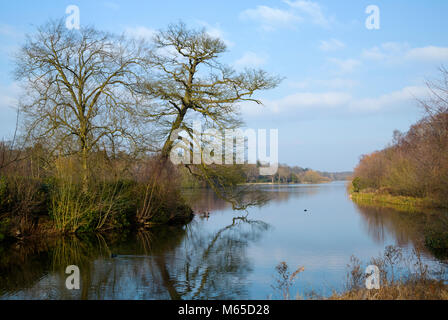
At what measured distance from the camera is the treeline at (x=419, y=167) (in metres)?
14.6

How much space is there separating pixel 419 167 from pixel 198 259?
48.5 feet

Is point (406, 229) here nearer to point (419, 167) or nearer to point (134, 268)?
point (419, 167)

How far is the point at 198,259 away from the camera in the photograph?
12523mm

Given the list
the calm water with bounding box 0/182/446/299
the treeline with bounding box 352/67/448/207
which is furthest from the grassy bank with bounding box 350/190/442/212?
the calm water with bounding box 0/182/446/299

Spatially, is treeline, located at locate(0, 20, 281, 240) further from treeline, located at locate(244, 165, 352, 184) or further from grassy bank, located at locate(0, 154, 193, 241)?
treeline, located at locate(244, 165, 352, 184)

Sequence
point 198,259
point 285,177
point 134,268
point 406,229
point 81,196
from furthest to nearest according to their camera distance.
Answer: point 285,177
point 406,229
point 81,196
point 198,259
point 134,268

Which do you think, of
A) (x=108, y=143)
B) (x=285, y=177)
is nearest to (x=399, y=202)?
(x=108, y=143)

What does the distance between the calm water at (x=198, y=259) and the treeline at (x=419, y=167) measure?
9.25ft

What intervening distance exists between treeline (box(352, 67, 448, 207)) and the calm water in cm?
282

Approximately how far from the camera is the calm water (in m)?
8.83

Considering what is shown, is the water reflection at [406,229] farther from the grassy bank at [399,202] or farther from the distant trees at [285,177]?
the distant trees at [285,177]

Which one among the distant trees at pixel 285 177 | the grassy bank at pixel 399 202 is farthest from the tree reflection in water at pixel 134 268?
the grassy bank at pixel 399 202

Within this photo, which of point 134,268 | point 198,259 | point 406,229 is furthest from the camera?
point 406,229
